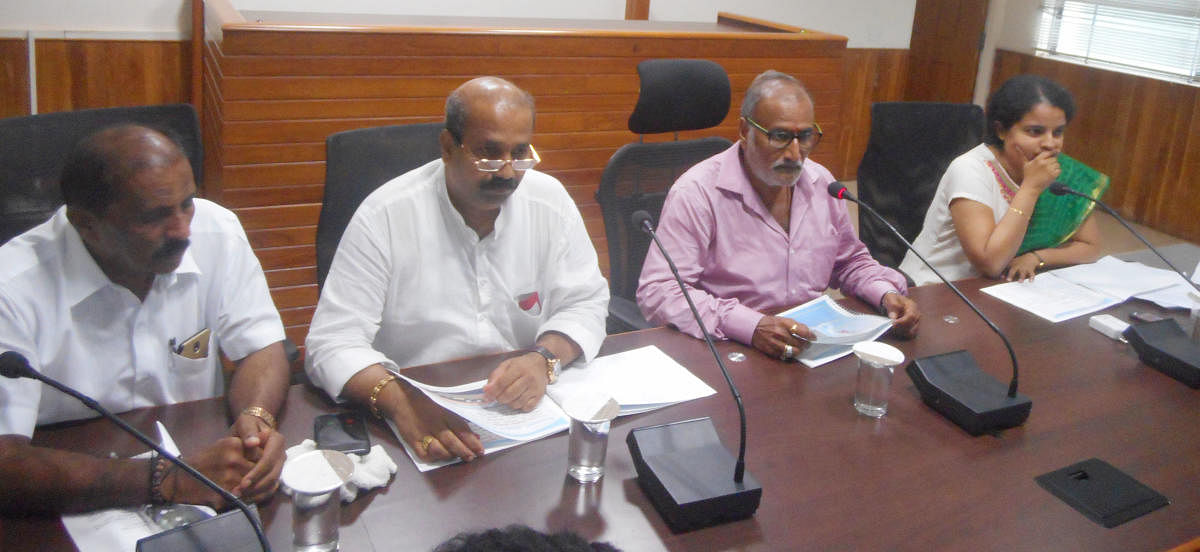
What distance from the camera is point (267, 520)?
1172 mm

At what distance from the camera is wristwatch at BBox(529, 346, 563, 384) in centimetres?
160

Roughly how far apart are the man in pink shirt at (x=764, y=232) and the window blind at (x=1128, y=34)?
3616 mm

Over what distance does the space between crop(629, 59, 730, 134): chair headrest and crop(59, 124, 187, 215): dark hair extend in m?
1.22

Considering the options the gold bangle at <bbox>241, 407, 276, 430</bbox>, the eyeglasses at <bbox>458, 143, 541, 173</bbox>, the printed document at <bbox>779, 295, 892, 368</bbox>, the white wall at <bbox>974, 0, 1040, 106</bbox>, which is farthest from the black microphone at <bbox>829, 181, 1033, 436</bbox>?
the white wall at <bbox>974, 0, 1040, 106</bbox>

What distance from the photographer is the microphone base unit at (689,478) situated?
1204 millimetres

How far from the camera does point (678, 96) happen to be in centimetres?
232

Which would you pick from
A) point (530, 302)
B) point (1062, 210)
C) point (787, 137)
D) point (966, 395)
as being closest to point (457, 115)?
point (530, 302)

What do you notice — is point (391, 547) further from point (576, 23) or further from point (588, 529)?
point (576, 23)

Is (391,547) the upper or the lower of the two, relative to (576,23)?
lower

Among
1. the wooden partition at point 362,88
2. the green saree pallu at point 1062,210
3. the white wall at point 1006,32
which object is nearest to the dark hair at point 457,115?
the wooden partition at point 362,88

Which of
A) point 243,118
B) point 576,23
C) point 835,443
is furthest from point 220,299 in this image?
point 576,23

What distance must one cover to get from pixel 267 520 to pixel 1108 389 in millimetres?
1471

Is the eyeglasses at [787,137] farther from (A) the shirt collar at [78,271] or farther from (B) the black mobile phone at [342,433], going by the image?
(A) the shirt collar at [78,271]

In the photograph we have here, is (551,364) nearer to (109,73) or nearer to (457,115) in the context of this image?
(457,115)
